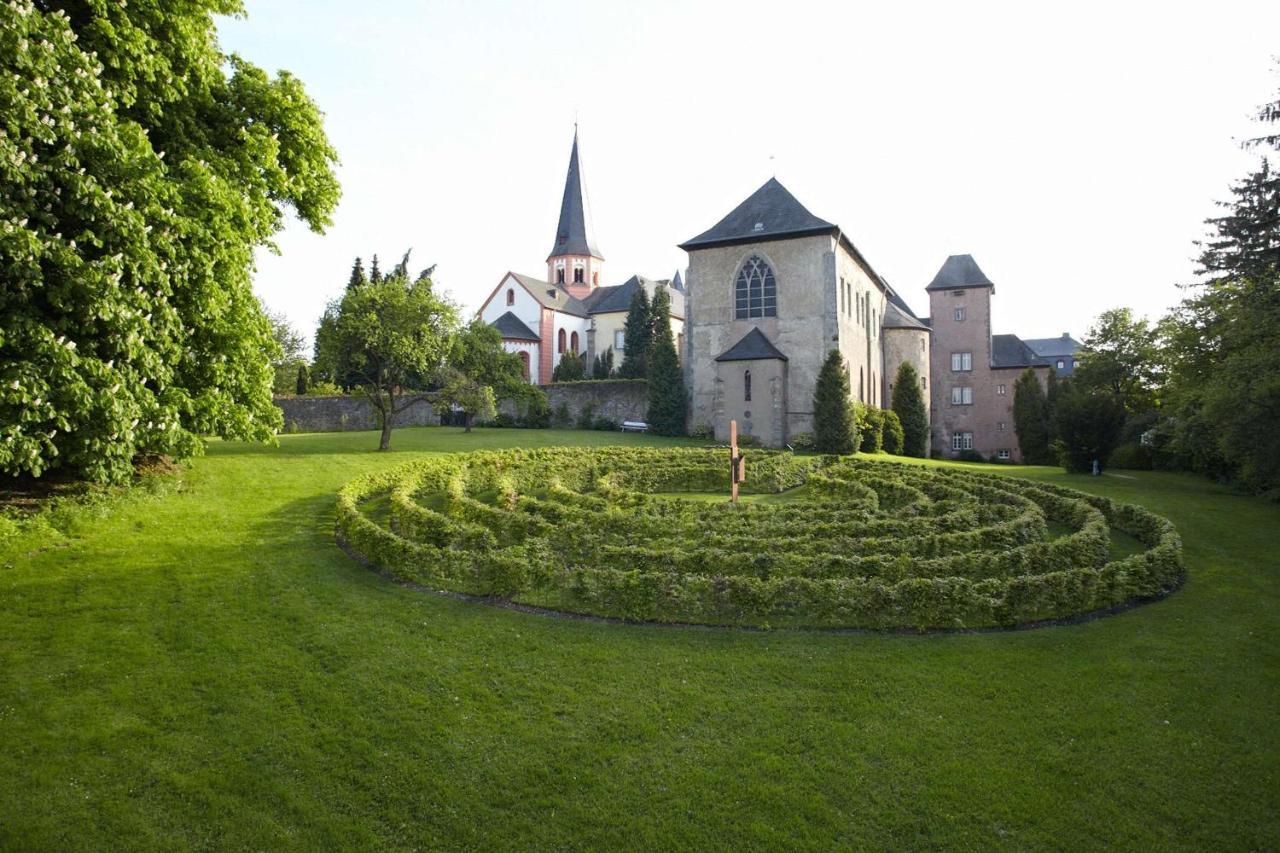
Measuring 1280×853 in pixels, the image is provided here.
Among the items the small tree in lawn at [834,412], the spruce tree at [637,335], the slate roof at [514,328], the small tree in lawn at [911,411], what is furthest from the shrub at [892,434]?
the slate roof at [514,328]

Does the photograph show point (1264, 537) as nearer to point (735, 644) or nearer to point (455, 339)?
point (735, 644)

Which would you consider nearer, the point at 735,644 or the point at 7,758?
the point at 7,758

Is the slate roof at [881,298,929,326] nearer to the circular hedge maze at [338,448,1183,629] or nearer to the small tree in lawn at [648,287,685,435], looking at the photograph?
the small tree in lawn at [648,287,685,435]

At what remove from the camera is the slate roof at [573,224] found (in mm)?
80688

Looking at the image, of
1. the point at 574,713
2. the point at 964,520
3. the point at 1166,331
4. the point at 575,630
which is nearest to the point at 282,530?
the point at 575,630

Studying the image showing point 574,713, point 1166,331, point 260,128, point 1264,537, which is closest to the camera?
point 574,713

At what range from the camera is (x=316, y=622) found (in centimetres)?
988

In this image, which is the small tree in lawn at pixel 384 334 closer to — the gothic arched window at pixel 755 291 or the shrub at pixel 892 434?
the gothic arched window at pixel 755 291

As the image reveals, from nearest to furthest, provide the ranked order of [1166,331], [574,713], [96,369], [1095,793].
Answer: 1. [1095,793]
2. [574,713]
3. [96,369]
4. [1166,331]

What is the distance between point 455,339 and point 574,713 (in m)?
23.9

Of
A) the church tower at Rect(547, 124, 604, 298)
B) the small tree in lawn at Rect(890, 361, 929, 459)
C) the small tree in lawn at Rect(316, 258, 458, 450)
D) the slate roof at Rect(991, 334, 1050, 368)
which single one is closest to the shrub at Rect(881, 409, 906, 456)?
the small tree in lawn at Rect(890, 361, 929, 459)

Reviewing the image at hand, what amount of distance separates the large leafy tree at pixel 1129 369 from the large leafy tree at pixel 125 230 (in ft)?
152

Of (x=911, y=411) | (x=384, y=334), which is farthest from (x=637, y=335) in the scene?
(x=384, y=334)

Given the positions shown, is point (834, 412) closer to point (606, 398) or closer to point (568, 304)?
point (606, 398)
